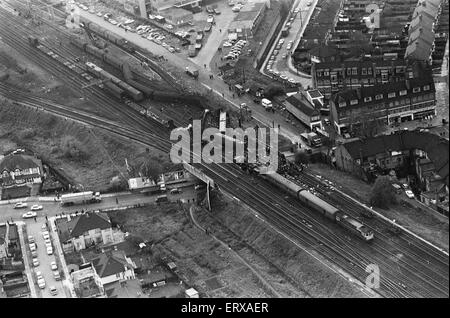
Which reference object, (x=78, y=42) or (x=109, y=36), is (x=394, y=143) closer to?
(x=109, y=36)

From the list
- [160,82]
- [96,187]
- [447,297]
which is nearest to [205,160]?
[96,187]

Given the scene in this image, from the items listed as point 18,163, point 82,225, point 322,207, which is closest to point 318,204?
point 322,207

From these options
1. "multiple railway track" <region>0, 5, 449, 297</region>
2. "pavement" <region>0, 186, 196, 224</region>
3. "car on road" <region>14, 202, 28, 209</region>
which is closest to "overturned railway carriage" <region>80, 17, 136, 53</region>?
"multiple railway track" <region>0, 5, 449, 297</region>

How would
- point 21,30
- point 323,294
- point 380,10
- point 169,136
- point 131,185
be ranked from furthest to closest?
point 21,30 → point 380,10 → point 169,136 → point 131,185 → point 323,294

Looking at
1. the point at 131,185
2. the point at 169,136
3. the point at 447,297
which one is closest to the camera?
the point at 447,297

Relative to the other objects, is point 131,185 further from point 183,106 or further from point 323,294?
point 323,294

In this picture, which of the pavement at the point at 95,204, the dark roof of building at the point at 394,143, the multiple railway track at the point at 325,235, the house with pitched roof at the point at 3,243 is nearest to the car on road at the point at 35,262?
the house with pitched roof at the point at 3,243
